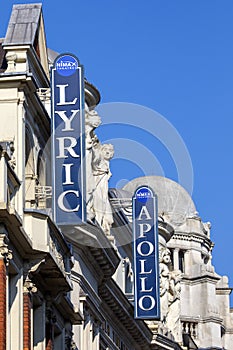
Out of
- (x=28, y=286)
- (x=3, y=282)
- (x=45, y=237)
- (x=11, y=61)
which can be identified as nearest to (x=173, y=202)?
(x=11, y=61)

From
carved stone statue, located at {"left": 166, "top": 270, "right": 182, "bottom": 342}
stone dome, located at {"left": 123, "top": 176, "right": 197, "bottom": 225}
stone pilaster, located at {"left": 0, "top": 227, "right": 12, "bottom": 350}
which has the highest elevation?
stone dome, located at {"left": 123, "top": 176, "right": 197, "bottom": 225}

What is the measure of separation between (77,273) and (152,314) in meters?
12.2

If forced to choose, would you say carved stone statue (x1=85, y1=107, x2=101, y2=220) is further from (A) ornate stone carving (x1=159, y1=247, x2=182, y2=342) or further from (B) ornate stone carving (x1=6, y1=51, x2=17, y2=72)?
(A) ornate stone carving (x1=159, y1=247, x2=182, y2=342)

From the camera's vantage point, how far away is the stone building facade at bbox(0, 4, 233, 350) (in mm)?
49438

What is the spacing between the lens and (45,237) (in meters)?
50.9

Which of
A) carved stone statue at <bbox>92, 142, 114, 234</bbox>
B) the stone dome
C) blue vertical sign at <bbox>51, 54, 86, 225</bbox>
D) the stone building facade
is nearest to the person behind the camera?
the stone building facade

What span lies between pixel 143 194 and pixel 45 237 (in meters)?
22.9

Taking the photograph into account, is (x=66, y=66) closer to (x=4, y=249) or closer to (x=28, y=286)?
(x=28, y=286)

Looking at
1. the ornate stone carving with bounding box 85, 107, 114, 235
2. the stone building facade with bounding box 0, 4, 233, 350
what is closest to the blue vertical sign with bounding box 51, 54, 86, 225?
the stone building facade with bounding box 0, 4, 233, 350

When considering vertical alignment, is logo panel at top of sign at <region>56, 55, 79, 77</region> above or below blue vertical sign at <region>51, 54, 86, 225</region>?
above

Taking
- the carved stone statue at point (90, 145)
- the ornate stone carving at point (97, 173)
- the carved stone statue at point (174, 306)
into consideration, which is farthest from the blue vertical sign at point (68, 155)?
the carved stone statue at point (174, 306)

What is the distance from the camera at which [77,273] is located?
61969mm

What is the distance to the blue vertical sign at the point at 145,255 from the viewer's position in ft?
240

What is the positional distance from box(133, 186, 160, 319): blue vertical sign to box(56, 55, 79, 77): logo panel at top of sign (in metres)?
17.7
